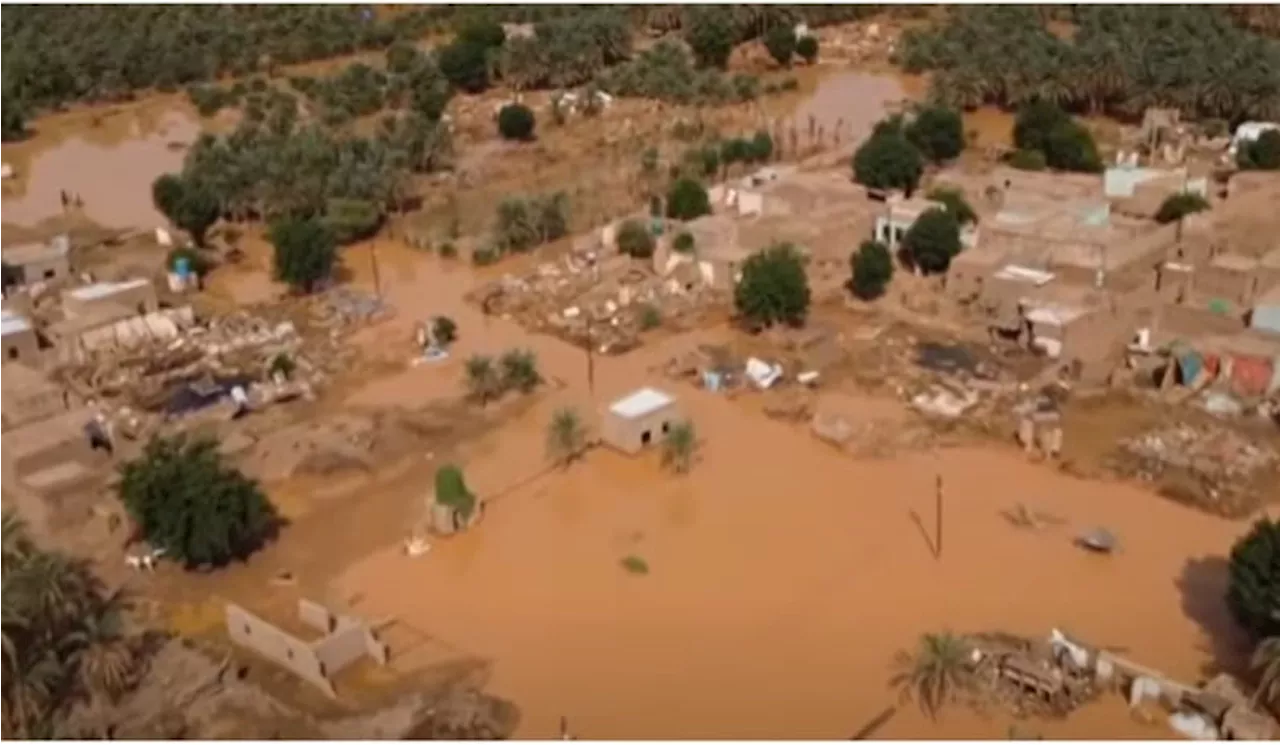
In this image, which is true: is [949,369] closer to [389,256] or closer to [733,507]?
[733,507]

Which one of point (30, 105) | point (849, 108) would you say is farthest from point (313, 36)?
point (849, 108)

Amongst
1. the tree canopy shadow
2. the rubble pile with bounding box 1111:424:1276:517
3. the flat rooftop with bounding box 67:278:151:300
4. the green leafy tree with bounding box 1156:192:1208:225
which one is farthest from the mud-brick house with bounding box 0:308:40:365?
the green leafy tree with bounding box 1156:192:1208:225

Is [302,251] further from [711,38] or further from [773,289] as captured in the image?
[711,38]

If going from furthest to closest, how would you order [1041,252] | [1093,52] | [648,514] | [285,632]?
[1093,52] → [1041,252] → [648,514] → [285,632]

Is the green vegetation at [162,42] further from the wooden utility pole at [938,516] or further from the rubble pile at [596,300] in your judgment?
the wooden utility pole at [938,516]

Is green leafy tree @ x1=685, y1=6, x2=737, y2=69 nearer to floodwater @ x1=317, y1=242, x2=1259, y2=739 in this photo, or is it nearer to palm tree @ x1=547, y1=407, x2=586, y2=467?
floodwater @ x1=317, y1=242, x2=1259, y2=739

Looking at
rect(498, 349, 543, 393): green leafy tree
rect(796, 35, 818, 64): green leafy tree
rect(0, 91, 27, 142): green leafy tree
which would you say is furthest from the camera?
rect(796, 35, 818, 64): green leafy tree
